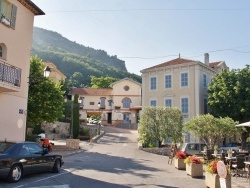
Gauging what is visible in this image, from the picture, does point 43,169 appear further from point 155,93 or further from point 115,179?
point 155,93

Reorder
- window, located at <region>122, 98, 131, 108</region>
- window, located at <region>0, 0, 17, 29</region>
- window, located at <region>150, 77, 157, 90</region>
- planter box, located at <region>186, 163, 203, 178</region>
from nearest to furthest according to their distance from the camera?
1. planter box, located at <region>186, 163, 203, 178</region>
2. window, located at <region>0, 0, 17, 29</region>
3. window, located at <region>150, 77, 157, 90</region>
4. window, located at <region>122, 98, 131, 108</region>

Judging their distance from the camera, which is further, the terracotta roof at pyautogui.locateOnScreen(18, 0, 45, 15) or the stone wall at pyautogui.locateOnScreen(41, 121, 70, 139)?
the stone wall at pyautogui.locateOnScreen(41, 121, 70, 139)

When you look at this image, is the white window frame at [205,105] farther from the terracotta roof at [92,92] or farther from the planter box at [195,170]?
the terracotta roof at [92,92]

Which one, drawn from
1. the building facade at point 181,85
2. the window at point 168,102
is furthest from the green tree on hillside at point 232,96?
the window at point 168,102

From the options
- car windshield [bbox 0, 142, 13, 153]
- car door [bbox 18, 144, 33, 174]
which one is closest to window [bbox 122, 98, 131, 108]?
car door [bbox 18, 144, 33, 174]

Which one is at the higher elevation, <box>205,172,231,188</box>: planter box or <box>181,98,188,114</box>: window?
<box>181,98,188,114</box>: window

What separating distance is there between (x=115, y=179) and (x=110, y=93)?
49.2 m

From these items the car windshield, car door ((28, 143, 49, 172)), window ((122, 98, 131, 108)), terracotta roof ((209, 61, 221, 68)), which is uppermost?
terracotta roof ((209, 61, 221, 68))

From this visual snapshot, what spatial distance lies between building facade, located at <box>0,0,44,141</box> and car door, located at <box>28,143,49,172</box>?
510 cm

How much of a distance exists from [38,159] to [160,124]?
18.6 metres

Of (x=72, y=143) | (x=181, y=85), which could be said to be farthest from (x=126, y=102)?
(x=72, y=143)

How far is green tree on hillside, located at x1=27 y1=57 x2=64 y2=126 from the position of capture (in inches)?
1029

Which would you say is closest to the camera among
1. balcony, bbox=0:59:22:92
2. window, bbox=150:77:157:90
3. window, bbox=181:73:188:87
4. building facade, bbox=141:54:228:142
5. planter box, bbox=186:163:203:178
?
planter box, bbox=186:163:203:178

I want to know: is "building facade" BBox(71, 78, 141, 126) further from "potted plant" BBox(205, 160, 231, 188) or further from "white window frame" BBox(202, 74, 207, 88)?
"potted plant" BBox(205, 160, 231, 188)
